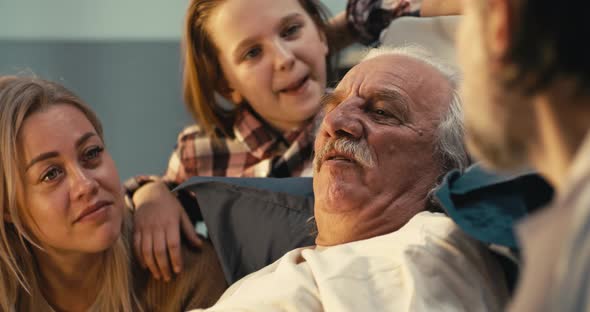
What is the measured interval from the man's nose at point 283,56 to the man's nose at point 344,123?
505mm

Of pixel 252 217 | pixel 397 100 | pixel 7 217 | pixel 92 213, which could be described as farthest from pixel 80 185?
pixel 397 100

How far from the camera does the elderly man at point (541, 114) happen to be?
19.0 inches

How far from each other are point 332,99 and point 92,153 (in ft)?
1.48

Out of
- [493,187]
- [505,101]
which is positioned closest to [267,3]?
[493,187]

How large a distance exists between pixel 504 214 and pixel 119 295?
2.47 ft

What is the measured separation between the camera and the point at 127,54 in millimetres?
2781

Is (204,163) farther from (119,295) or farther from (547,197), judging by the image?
(547,197)

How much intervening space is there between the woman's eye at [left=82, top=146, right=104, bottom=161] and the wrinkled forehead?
452 mm

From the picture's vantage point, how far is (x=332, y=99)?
145cm

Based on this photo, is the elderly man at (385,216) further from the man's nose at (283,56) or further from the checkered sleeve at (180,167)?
the checkered sleeve at (180,167)

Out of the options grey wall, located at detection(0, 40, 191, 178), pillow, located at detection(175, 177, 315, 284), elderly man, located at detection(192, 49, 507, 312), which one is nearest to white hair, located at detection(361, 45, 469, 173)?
elderly man, located at detection(192, 49, 507, 312)

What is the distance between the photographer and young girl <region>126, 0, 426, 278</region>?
1.89 metres

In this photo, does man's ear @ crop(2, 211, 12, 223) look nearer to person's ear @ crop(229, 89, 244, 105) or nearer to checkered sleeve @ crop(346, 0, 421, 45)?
person's ear @ crop(229, 89, 244, 105)

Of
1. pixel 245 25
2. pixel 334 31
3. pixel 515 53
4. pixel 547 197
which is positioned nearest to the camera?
pixel 515 53
